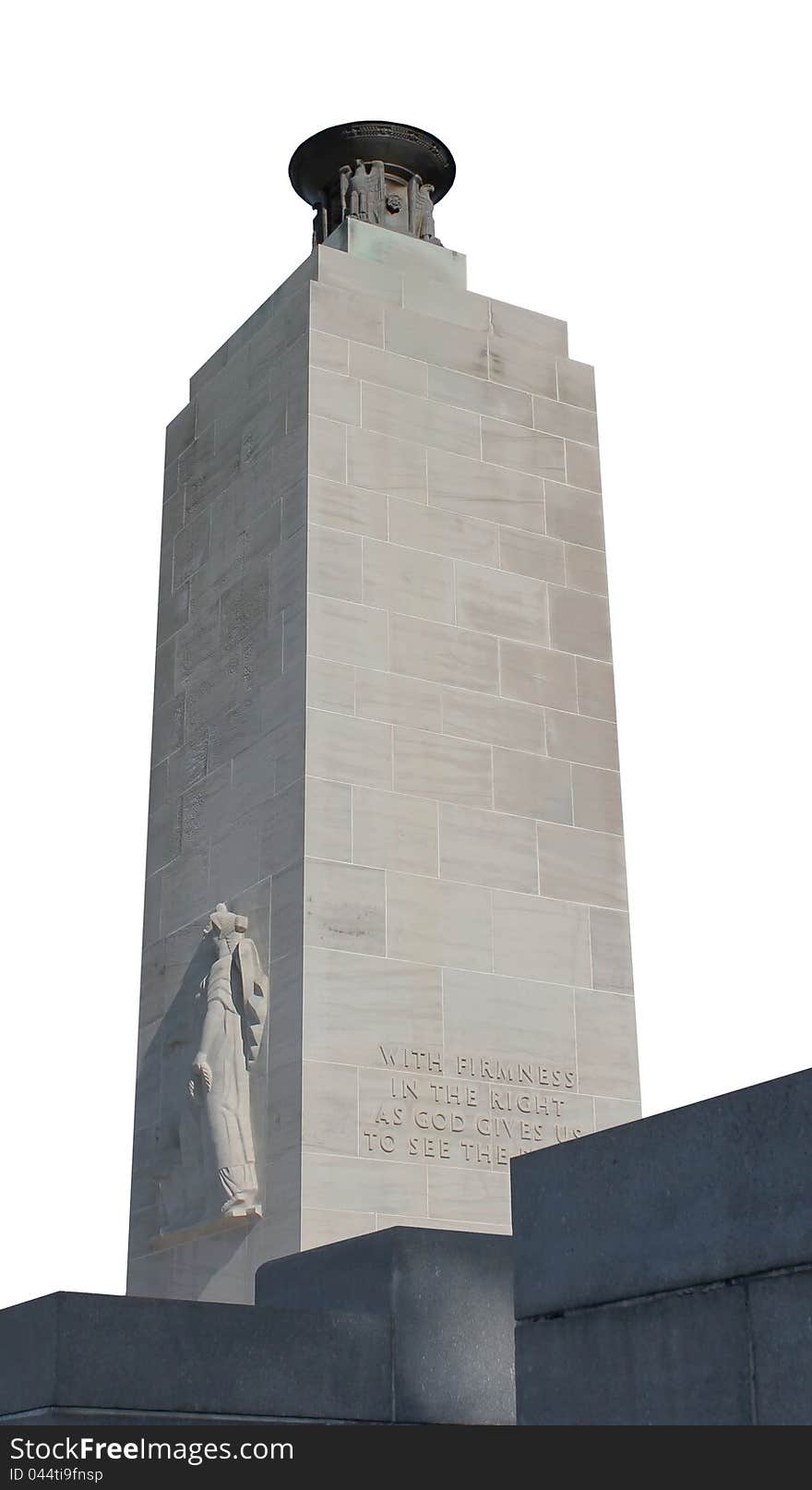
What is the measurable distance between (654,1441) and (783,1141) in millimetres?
1241

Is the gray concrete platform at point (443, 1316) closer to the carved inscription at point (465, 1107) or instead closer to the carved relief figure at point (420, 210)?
the carved inscription at point (465, 1107)

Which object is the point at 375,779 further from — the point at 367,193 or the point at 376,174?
the point at 376,174

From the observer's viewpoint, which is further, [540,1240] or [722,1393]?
[540,1240]

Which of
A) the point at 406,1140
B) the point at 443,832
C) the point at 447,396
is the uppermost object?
the point at 447,396

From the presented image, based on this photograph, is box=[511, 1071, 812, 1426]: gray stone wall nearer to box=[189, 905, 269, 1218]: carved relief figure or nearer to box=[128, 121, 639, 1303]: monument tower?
box=[128, 121, 639, 1303]: monument tower

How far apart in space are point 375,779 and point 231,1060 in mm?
2898

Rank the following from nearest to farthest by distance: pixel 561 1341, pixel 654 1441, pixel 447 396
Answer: pixel 654 1441 → pixel 561 1341 → pixel 447 396

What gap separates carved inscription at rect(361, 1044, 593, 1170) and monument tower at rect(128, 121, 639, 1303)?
0.10 ft

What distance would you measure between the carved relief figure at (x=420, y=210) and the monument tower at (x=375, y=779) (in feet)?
0.16

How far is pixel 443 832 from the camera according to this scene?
56.3ft

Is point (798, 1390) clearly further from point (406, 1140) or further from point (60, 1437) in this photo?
point (406, 1140)

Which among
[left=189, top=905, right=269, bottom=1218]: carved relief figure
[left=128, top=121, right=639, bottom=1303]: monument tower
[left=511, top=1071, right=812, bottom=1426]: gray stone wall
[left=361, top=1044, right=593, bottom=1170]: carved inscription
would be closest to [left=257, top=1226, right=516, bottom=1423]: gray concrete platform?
[left=511, top=1071, right=812, bottom=1426]: gray stone wall

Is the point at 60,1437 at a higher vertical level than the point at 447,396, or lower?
lower

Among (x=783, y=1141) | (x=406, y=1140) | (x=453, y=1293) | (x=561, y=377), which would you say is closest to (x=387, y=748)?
(x=406, y=1140)
